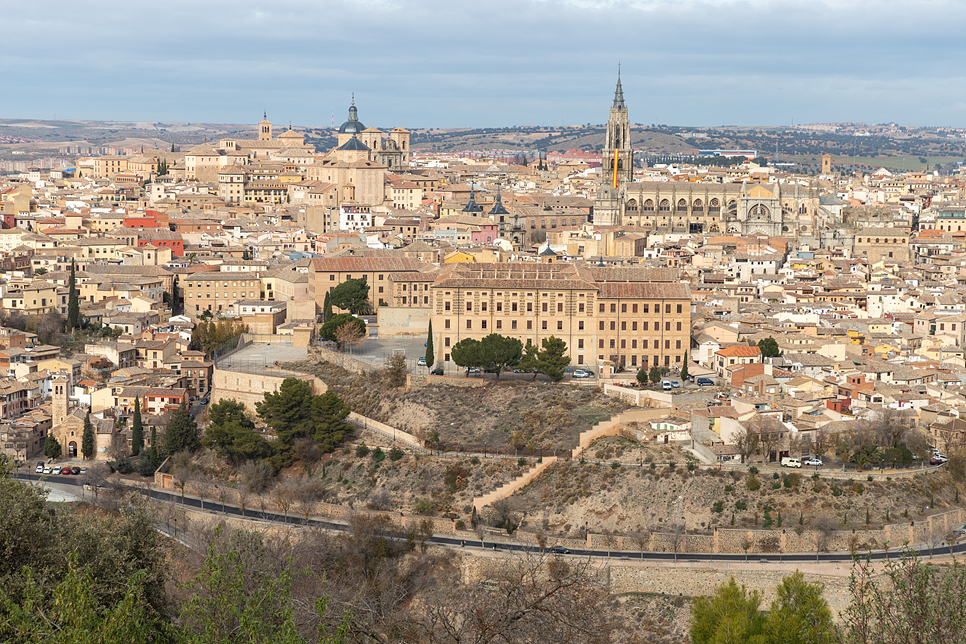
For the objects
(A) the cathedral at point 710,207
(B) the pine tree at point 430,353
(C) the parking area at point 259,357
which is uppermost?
(A) the cathedral at point 710,207

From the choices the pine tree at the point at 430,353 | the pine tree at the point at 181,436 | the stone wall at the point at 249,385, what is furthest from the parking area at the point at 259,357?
the pine tree at the point at 430,353

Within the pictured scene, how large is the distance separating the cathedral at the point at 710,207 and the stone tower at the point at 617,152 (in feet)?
12.8

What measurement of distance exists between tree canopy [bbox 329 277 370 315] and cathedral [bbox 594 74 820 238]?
1362 inches

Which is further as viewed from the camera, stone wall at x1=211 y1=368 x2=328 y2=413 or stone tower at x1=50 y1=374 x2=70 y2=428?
stone tower at x1=50 y1=374 x2=70 y2=428

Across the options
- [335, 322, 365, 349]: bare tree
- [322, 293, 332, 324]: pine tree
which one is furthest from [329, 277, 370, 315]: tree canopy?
[335, 322, 365, 349]: bare tree

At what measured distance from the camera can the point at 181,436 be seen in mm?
38125

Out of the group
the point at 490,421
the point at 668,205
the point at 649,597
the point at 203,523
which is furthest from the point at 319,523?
the point at 668,205

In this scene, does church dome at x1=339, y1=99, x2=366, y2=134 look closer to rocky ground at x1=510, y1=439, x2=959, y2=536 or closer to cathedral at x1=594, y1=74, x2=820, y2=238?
cathedral at x1=594, y1=74, x2=820, y2=238

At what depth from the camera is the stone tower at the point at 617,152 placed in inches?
3497

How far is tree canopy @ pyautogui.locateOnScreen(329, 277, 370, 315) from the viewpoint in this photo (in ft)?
148

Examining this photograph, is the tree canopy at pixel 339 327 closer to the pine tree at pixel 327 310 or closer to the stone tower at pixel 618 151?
the pine tree at pixel 327 310

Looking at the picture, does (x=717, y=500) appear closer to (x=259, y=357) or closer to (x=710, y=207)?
(x=259, y=357)

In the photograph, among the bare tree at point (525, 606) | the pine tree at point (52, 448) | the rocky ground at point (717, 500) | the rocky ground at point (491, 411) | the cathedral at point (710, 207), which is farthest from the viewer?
the cathedral at point (710, 207)

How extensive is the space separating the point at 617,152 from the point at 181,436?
55996mm
